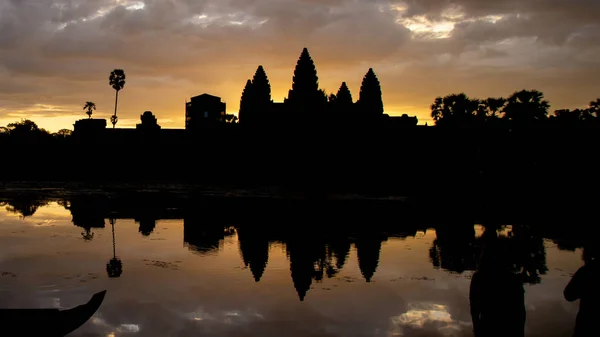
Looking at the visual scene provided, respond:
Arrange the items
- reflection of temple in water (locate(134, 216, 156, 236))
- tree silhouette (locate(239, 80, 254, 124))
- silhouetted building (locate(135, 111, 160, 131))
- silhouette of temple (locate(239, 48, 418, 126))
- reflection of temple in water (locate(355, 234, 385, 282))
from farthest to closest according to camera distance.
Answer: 1. silhouetted building (locate(135, 111, 160, 131))
2. tree silhouette (locate(239, 80, 254, 124))
3. silhouette of temple (locate(239, 48, 418, 126))
4. reflection of temple in water (locate(134, 216, 156, 236))
5. reflection of temple in water (locate(355, 234, 385, 282))

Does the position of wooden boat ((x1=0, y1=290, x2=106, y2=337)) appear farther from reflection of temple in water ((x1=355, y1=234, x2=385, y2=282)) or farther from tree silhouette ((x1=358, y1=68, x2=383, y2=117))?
tree silhouette ((x1=358, y1=68, x2=383, y2=117))

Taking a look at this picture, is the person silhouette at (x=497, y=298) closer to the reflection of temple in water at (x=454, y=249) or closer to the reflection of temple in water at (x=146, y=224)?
the reflection of temple in water at (x=454, y=249)

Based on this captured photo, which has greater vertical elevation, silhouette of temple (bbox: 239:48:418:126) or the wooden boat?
silhouette of temple (bbox: 239:48:418:126)

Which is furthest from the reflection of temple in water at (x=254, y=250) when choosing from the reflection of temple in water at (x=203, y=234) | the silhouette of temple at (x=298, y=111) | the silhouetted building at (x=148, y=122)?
the silhouetted building at (x=148, y=122)

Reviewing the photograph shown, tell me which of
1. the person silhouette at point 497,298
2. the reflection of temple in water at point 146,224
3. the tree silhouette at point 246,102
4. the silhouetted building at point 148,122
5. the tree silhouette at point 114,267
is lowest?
the tree silhouette at point 114,267

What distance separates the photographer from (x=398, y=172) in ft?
212

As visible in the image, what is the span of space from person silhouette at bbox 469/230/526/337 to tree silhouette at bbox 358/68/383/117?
93399 millimetres

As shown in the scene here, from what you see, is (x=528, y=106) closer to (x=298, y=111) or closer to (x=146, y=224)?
(x=298, y=111)

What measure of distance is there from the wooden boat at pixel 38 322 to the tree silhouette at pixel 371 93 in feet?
300

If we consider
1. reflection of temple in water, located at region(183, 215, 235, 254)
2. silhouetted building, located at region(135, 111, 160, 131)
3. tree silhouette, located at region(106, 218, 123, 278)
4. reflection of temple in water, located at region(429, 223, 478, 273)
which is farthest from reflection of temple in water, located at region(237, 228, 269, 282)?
silhouetted building, located at region(135, 111, 160, 131)

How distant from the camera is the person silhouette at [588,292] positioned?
570 cm

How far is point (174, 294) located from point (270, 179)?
54.7 metres

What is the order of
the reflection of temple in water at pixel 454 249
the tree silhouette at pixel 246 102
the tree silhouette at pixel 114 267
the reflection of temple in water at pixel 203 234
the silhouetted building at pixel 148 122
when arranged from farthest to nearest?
the silhouetted building at pixel 148 122
the tree silhouette at pixel 246 102
the reflection of temple in water at pixel 203 234
the reflection of temple in water at pixel 454 249
the tree silhouette at pixel 114 267

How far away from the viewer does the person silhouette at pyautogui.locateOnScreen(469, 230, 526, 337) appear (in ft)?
19.7
